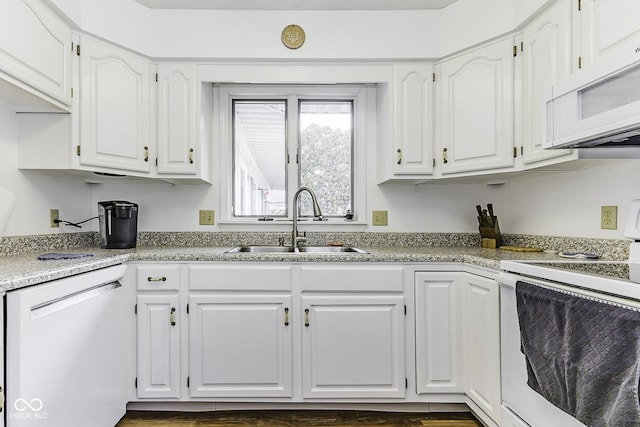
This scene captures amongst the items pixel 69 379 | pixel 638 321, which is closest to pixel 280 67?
pixel 69 379

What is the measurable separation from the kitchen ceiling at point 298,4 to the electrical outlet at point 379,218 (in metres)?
1.28

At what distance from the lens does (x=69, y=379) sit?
1407 mm

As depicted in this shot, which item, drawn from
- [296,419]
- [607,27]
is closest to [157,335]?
[296,419]

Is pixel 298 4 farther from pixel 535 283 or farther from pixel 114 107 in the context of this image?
pixel 535 283

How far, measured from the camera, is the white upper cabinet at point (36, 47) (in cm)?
146

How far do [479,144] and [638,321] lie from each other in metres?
1.30

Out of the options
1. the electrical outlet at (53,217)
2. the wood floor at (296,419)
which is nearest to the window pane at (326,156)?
the wood floor at (296,419)

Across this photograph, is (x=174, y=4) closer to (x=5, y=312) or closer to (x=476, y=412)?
(x=5, y=312)

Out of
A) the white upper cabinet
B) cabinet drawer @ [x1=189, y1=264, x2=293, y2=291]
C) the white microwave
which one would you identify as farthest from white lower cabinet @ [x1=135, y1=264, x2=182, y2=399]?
the white microwave

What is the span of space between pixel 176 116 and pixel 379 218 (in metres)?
1.46

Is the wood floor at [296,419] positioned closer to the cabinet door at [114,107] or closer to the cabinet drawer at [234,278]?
the cabinet drawer at [234,278]

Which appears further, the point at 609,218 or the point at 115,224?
the point at 115,224

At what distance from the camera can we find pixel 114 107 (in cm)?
204

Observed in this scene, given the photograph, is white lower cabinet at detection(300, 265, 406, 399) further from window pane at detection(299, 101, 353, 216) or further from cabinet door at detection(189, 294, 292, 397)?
window pane at detection(299, 101, 353, 216)
